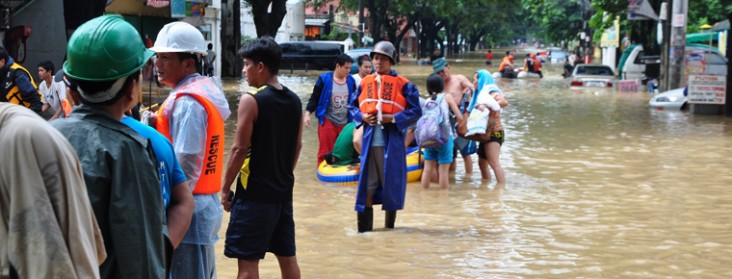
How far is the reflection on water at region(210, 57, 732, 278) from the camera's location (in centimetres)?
765

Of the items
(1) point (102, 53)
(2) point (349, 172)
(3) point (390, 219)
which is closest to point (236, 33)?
(2) point (349, 172)

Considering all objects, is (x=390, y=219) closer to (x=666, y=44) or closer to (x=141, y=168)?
(x=141, y=168)

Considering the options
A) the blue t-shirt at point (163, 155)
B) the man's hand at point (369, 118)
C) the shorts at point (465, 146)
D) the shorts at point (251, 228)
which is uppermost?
the blue t-shirt at point (163, 155)

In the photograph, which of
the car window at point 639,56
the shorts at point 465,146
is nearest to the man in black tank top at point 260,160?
the shorts at point 465,146

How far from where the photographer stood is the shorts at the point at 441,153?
11.3 m

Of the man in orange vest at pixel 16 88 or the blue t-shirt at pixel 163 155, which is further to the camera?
the man in orange vest at pixel 16 88

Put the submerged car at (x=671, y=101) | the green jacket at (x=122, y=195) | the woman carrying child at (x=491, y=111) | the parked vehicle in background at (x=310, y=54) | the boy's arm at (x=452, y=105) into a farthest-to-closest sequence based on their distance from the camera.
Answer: the parked vehicle in background at (x=310, y=54) → the submerged car at (x=671, y=101) → the woman carrying child at (x=491, y=111) → the boy's arm at (x=452, y=105) → the green jacket at (x=122, y=195)

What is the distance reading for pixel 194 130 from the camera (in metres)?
4.36

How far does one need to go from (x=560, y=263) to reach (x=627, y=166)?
654 centimetres

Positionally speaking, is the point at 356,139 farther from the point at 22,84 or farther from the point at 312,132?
the point at 312,132

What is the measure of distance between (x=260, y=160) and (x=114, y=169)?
100 inches

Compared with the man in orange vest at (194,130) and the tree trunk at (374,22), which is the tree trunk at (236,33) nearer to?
the tree trunk at (374,22)

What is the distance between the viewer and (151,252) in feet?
9.87

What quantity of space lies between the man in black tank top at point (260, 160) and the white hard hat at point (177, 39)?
1.01 m
